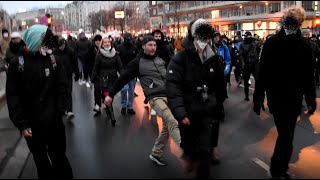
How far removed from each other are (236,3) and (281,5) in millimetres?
10583

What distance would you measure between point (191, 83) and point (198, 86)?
8cm

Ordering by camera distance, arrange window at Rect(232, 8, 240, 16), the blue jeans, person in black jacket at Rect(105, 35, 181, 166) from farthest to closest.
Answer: window at Rect(232, 8, 240, 16), the blue jeans, person in black jacket at Rect(105, 35, 181, 166)

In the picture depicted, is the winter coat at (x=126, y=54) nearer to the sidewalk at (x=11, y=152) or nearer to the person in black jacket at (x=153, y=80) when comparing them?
the sidewalk at (x=11, y=152)

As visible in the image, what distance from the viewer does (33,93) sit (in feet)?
14.3

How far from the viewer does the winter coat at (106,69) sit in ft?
30.4

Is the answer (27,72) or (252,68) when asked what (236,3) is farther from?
(27,72)

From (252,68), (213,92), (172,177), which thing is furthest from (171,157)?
(252,68)

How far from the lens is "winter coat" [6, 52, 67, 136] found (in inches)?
169

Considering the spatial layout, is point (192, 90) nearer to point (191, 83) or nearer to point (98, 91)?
point (191, 83)

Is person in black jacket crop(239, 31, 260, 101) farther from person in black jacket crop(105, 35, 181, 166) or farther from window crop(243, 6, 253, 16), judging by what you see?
window crop(243, 6, 253, 16)

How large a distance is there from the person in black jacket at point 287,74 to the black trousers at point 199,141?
0.96 metres

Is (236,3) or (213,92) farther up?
(236,3)

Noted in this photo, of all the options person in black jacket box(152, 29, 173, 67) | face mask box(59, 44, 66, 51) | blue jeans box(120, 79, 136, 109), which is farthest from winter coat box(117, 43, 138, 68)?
person in black jacket box(152, 29, 173, 67)

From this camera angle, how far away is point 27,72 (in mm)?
4305
